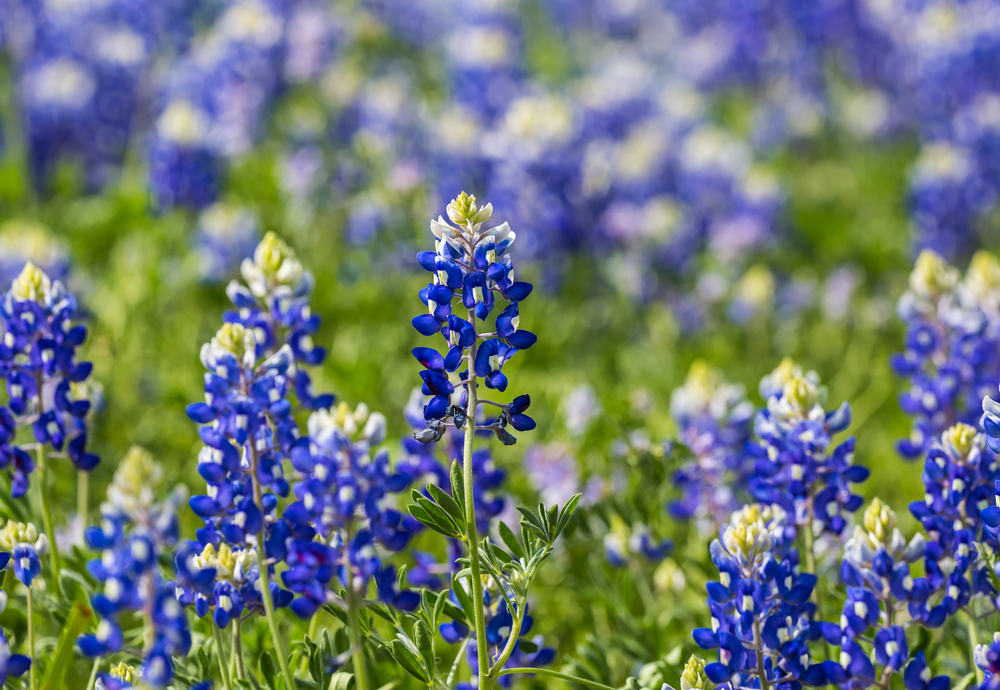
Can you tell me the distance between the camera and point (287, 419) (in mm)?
2135

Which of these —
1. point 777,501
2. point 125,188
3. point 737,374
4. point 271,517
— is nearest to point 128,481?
point 271,517

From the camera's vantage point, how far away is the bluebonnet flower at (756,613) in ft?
6.56

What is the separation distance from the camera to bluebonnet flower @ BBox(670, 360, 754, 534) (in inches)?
116

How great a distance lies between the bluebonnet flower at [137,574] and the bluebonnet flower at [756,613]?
1.04m

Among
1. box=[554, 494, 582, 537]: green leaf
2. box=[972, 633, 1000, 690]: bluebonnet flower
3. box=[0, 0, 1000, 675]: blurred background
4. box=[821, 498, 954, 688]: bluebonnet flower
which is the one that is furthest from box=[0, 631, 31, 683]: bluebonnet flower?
box=[972, 633, 1000, 690]: bluebonnet flower

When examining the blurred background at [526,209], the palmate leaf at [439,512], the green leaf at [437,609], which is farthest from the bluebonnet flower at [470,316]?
the blurred background at [526,209]

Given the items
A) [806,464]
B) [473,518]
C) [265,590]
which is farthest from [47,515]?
[806,464]

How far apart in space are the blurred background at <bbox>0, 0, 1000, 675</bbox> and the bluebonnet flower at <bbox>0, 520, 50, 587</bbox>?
3.98 ft

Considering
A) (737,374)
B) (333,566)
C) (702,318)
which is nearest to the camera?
(333,566)

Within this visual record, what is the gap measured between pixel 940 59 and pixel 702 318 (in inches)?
137

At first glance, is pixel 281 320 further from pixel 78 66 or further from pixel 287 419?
pixel 78 66

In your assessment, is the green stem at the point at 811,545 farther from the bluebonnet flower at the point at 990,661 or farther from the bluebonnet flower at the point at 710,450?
the bluebonnet flower at the point at 710,450

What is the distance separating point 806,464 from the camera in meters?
2.29

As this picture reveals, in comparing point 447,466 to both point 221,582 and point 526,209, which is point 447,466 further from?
point 526,209
